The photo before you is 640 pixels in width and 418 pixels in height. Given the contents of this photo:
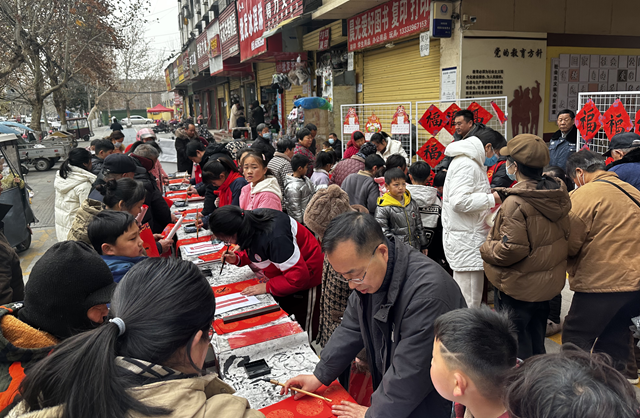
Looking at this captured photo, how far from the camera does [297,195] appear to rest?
16.4ft

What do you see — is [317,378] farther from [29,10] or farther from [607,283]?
[29,10]

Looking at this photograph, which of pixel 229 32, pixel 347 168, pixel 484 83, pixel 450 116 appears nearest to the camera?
pixel 347 168

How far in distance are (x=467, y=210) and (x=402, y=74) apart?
6.02 metres

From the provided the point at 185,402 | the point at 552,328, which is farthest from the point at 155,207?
the point at 552,328

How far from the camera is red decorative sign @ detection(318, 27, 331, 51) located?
1167cm

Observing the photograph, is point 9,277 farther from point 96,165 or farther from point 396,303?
point 96,165

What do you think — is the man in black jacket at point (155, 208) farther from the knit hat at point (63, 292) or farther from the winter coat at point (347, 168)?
the knit hat at point (63, 292)

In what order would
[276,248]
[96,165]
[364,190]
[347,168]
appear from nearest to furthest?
1. [276,248]
2. [364,190]
3. [96,165]
4. [347,168]

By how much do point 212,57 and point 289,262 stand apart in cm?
1848

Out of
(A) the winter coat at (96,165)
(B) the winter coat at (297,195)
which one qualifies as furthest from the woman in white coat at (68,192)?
(B) the winter coat at (297,195)

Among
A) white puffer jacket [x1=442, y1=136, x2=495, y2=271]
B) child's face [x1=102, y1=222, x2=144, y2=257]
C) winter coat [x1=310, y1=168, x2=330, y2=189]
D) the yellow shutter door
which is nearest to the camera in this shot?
child's face [x1=102, y1=222, x2=144, y2=257]

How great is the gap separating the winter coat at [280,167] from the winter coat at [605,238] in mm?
3756

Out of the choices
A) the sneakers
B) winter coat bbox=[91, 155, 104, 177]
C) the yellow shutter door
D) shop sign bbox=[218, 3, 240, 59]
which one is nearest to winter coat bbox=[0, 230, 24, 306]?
winter coat bbox=[91, 155, 104, 177]

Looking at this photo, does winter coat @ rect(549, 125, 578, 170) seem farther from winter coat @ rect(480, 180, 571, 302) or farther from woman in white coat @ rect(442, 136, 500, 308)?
winter coat @ rect(480, 180, 571, 302)
